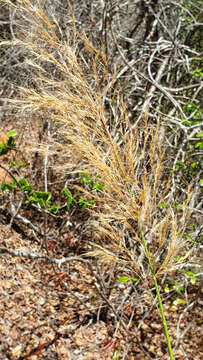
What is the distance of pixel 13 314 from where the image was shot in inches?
83.0

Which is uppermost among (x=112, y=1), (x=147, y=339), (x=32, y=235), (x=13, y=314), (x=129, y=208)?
(x=112, y=1)

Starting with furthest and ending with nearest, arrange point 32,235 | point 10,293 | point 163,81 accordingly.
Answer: point 163,81, point 32,235, point 10,293

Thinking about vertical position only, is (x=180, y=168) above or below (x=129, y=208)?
below

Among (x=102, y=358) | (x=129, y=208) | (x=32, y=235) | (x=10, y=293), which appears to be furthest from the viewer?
(x=32, y=235)

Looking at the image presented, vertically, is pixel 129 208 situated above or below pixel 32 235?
above

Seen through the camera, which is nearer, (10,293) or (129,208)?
(129,208)

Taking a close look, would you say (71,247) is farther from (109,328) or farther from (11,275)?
(109,328)

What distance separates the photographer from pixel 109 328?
87.7 inches

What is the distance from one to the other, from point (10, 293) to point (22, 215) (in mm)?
679

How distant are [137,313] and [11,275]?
996mm

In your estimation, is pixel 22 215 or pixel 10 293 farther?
pixel 22 215

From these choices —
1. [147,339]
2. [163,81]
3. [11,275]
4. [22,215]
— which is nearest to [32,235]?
[22,215]

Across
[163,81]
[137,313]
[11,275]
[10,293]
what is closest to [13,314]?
[10,293]

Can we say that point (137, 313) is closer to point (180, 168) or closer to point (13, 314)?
point (13, 314)
